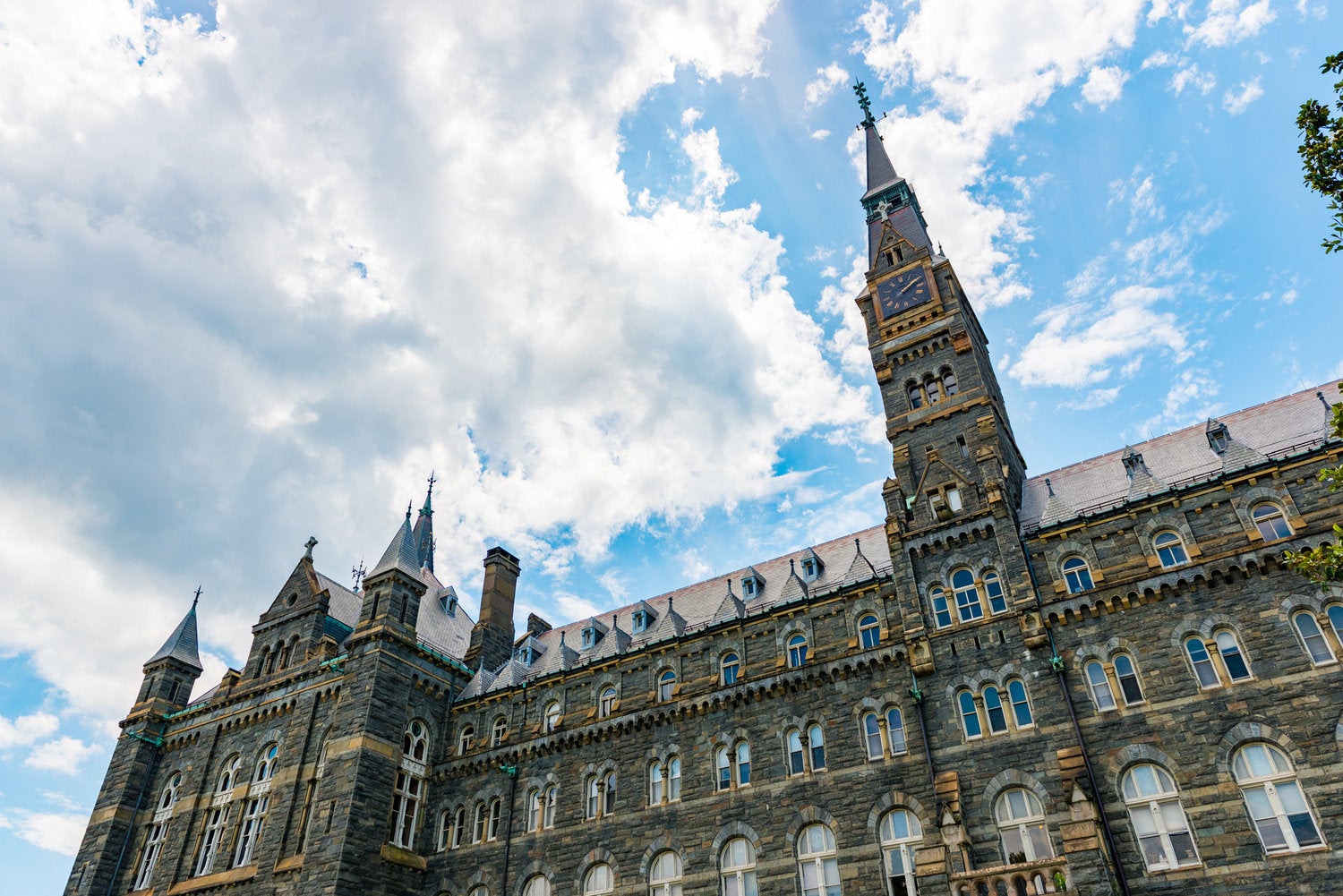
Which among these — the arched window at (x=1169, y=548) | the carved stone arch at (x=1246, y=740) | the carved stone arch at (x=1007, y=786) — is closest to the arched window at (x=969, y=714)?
the carved stone arch at (x=1007, y=786)

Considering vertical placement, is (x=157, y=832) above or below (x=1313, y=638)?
above

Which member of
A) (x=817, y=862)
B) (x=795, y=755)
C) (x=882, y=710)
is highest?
(x=882, y=710)

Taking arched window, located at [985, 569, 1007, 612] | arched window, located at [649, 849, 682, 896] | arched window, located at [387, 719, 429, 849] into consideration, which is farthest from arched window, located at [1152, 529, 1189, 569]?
arched window, located at [387, 719, 429, 849]

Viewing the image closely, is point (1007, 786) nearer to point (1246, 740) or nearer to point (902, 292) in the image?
point (1246, 740)

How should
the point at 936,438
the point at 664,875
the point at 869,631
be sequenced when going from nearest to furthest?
the point at 664,875 → the point at 869,631 → the point at 936,438

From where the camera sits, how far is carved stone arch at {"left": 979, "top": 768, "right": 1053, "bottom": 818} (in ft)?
90.2

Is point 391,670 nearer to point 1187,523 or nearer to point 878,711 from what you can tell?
point 878,711

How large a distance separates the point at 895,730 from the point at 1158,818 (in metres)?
8.66

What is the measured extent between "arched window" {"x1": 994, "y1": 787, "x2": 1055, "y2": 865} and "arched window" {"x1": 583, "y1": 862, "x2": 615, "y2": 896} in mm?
15662

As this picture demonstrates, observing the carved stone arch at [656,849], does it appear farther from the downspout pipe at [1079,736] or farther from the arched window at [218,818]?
the arched window at [218,818]

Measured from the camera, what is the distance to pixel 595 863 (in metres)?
35.5

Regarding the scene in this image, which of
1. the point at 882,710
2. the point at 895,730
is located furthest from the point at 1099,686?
the point at 882,710

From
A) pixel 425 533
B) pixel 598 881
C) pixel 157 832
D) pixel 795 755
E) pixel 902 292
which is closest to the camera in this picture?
pixel 795 755

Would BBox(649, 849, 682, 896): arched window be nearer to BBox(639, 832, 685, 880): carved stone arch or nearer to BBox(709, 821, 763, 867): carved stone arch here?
BBox(639, 832, 685, 880): carved stone arch
